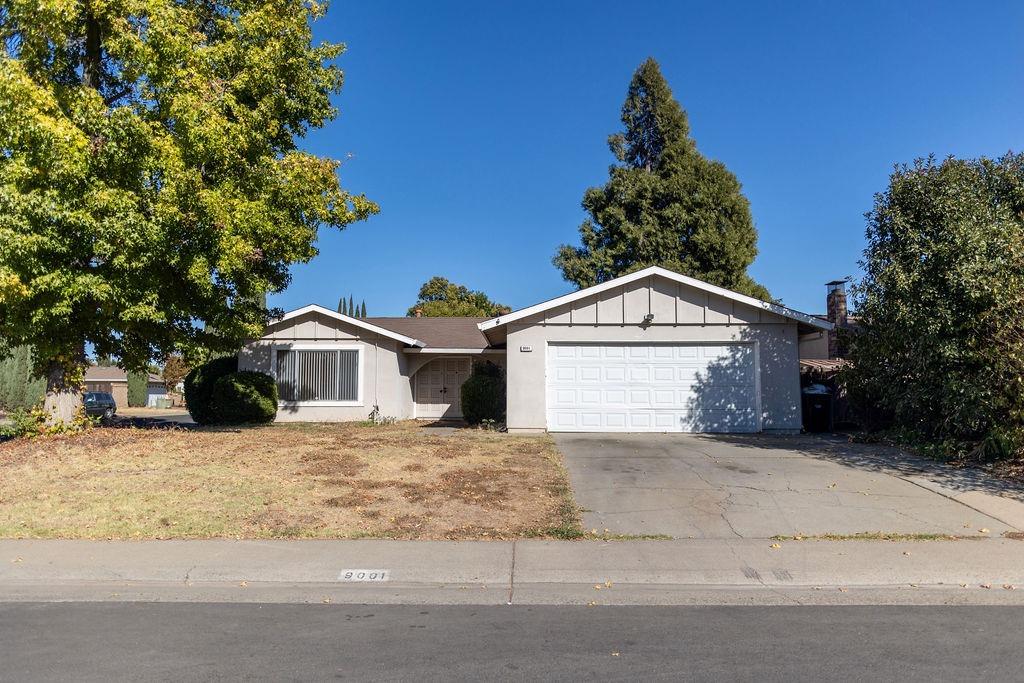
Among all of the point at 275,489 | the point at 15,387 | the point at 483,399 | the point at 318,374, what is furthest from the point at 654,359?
the point at 15,387

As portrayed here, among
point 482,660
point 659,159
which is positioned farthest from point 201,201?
point 659,159

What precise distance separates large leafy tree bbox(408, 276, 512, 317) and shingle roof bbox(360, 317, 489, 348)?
2170 cm

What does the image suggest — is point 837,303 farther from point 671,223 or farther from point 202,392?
point 202,392

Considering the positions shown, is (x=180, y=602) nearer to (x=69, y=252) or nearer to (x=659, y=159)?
(x=69, y=252)

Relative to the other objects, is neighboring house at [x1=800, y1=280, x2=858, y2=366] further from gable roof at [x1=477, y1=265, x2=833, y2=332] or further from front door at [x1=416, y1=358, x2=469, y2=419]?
front door at [x1=416, y1=358, x2=469, y2=419]

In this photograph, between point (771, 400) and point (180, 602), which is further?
point (771, 400)

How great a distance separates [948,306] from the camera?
1112 cm

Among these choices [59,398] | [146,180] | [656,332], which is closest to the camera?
[146,180]

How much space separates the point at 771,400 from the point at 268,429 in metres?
11.7

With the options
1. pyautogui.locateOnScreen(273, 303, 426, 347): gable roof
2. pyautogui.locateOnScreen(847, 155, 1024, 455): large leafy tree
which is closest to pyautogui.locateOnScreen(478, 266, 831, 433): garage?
pyautogui.locateOnScreen(847, 155, 1024, 455): large leafy tree

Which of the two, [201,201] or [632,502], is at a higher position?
[201,201]

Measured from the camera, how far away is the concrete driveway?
8062 mm

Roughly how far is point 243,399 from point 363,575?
44.2 ft

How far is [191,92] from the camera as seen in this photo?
12367mm
